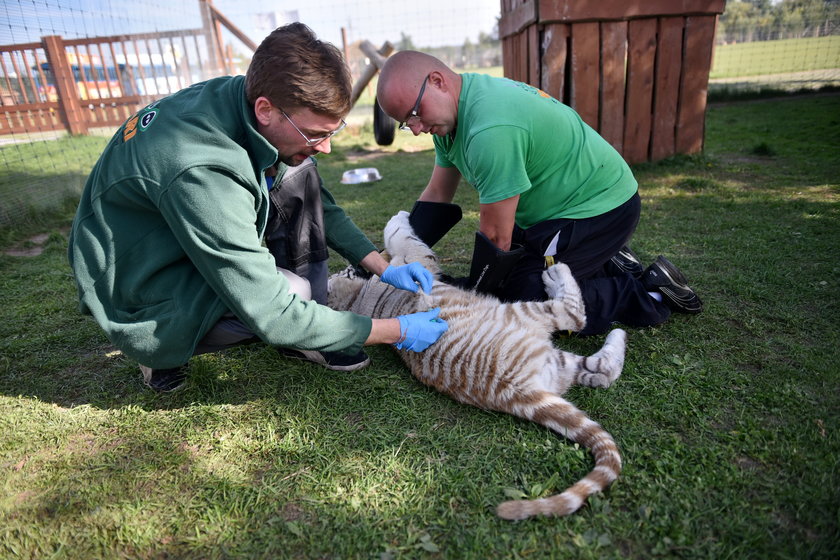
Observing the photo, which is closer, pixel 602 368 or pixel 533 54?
pixel 602 368

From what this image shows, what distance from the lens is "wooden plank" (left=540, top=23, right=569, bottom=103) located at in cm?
579

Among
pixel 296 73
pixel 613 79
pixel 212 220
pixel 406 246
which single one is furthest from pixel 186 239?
pixel 613 79

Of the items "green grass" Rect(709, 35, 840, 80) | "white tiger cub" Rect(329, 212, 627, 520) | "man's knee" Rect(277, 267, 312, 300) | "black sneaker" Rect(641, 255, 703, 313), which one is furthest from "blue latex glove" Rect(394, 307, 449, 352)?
"green grass" Rect(709, 35, 840, 80)

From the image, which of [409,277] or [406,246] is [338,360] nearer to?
[409,277]

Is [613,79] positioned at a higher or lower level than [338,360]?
higher

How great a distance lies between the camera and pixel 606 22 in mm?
5793

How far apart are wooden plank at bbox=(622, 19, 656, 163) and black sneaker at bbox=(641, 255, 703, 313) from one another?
3728 millimetres

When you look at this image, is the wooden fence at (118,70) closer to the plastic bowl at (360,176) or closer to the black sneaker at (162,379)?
the plastic bowl at (360,176)

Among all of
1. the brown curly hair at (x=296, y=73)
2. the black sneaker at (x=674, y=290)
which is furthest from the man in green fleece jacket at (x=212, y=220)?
the black sneaker at (x=674, y=290)

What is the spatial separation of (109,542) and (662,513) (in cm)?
213

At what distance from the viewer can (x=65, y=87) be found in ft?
30.2

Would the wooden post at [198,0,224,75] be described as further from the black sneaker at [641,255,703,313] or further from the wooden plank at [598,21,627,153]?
the black sneaker at [641,255,703,313]

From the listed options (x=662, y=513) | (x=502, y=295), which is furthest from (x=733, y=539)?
(x=502, y=295)

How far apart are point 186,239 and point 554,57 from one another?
5229 millimetres
